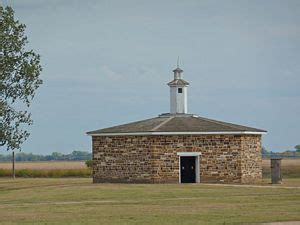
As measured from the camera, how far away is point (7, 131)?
1901 inches

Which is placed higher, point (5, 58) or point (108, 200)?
point (5, 58)

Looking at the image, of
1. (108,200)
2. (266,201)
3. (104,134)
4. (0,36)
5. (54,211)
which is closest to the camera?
(54,211)

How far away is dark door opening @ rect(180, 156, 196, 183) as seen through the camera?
51.8 metres

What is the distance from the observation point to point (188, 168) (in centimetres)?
5191

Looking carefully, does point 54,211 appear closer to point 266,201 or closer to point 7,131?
point 266,201

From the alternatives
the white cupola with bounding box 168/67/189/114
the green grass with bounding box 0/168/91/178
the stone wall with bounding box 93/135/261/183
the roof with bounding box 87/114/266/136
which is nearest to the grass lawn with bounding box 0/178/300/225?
the stone wall with bounding box 93/135/261/183

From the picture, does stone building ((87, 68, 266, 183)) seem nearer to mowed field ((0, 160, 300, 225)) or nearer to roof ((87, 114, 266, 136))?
roof ((87, 114, 266, 136))

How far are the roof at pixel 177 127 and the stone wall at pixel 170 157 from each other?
0.36m

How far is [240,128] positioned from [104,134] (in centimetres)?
803

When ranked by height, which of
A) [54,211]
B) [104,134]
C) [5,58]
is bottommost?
[54,211]

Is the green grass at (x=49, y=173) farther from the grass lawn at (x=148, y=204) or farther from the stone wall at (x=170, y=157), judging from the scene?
the grass lawn at (x=148, y=204)

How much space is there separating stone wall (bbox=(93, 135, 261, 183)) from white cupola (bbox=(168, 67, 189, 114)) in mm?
5152

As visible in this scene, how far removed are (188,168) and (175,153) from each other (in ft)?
5.55

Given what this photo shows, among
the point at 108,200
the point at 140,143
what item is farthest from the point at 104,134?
the point at 108,200
